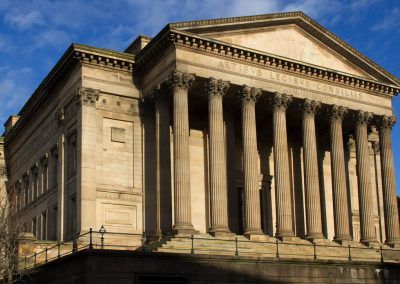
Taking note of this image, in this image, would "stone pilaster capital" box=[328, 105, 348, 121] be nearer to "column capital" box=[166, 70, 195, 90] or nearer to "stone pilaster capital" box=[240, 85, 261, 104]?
"stone pilaster capital" box=[240, 85, 261, 104]

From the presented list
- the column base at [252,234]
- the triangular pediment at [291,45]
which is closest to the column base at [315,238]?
the column base at [252,234]

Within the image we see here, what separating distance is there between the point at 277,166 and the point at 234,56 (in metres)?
7.45

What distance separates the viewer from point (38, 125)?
50844 millimetres

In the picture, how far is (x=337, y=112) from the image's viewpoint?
44250mm

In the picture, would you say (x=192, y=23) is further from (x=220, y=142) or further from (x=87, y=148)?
(x=87, y=148)

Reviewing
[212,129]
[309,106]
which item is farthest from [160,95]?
[309,106]

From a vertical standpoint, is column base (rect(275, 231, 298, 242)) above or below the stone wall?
above

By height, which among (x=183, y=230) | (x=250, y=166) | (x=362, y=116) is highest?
(x=362, y=116)

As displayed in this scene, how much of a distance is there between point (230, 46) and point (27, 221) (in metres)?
23.4

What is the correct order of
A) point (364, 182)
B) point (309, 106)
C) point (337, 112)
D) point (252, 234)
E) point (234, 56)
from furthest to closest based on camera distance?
point (364, 182) < point (337, 112) < point (309, 106) < point (234, 56) < point (252, 234)

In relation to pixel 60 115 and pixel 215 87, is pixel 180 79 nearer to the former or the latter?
pixel 215 87

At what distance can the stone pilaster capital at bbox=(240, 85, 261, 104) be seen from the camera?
40.2 meters

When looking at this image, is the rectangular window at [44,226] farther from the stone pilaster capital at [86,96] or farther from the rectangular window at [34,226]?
the stone pilaster capital at [86,96]

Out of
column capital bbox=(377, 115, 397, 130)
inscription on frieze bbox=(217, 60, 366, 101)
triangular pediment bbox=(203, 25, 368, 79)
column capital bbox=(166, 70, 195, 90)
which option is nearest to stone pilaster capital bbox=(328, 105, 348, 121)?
inscription on frieze bbox=(217, 60, 366, 101)
